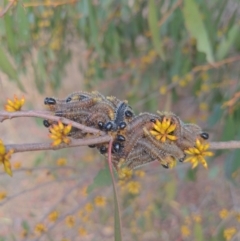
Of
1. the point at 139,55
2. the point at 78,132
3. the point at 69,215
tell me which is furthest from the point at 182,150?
the point at 139,55

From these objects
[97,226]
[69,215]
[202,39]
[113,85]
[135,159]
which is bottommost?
[135,159]

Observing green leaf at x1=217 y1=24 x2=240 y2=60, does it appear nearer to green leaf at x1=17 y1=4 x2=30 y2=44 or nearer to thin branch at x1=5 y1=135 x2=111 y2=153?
green leaf at x1=17 y1=4 x2=30 y2=44

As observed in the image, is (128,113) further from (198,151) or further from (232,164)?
(232,164)

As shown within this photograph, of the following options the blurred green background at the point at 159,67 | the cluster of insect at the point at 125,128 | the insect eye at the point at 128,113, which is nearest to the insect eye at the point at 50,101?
the cluster of insect at the point at 125,128

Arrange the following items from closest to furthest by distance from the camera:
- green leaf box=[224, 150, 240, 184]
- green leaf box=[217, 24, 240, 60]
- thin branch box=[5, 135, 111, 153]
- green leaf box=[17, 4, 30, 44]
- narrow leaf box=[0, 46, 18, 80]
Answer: thin branch box=[5, 135, 111, 153] < narrow leaf box=[0, 46, 18, 80] < green leaf box=[17, 4, 30, 44] < green leaf box=[224, 150, 240, 184] < green leaf box=[217, 24, 240, 60]

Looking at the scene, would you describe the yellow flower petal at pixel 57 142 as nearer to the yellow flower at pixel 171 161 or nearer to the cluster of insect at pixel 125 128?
the cluster of insect at pixel 125 128

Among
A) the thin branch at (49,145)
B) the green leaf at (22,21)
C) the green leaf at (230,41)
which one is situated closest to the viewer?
the thin branch at (49,145)

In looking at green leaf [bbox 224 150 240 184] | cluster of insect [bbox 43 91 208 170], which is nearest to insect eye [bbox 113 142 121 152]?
cluster of insect [bbox 43 91 208 170]

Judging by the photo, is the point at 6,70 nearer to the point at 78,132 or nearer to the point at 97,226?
the point at 78,132
